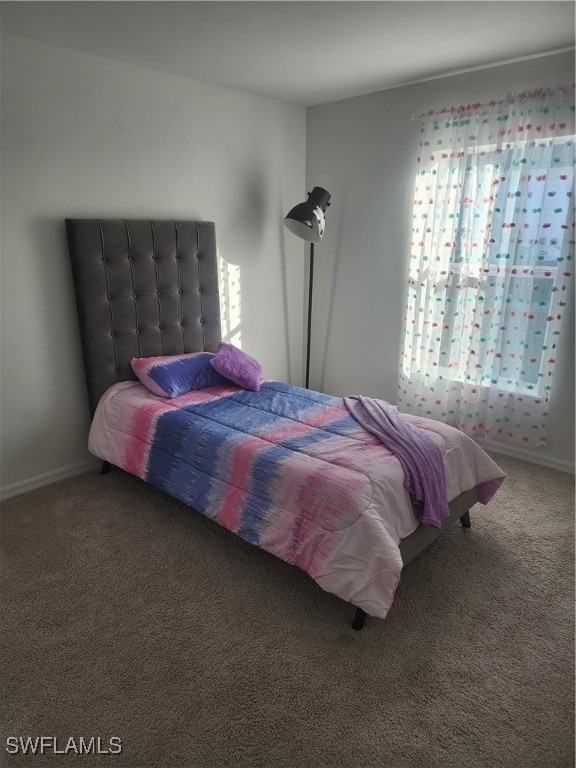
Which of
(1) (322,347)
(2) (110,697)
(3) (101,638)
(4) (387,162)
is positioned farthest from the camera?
(1) (322,347)

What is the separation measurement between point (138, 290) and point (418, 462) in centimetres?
200

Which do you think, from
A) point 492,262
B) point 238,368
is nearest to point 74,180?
point 238,368

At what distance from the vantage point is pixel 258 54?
2701mm

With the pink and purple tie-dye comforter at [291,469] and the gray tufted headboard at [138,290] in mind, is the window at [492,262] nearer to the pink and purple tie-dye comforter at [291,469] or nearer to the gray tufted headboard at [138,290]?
the pink and purple tie-dye comforter at [291,469]

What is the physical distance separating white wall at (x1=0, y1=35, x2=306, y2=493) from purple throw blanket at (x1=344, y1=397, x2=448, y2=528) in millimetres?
1839

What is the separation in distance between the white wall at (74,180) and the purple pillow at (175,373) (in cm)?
41

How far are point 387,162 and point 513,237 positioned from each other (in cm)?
112

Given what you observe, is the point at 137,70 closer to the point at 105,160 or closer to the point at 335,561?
the point at 105,160

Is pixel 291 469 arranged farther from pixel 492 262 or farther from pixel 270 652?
pixel 492 262

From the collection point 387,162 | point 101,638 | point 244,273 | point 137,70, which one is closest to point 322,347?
point 244,273

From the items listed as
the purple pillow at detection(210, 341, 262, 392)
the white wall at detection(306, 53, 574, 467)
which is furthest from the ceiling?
the purple pillow at detection(210, 341, 262, 392)

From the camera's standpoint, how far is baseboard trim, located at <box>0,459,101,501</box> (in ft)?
9.32

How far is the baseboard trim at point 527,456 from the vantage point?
3.18 m

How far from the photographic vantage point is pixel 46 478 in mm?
2998
